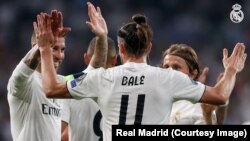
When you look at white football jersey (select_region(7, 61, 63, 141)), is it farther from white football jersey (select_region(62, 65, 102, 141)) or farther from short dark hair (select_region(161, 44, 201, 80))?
short dark hair (select_region(161, 44, 201, 80))

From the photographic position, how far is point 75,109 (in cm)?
600

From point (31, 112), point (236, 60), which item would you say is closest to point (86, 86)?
point (31, 112)

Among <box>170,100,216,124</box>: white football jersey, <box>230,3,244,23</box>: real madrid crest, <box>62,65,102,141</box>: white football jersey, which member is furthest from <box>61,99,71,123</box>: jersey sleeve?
<box>230,3,244,23</box>: real madrid crest

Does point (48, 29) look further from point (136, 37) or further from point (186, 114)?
point (186, 114)

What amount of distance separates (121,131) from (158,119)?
0.87 ft

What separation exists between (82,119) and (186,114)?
3.05ft

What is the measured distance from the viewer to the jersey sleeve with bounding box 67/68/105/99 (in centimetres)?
466

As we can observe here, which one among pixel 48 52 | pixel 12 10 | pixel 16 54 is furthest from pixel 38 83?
pixel 12 10

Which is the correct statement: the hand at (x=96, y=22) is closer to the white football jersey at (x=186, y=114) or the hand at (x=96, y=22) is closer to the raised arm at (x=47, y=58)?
the raised arm at (x=47, y=58)

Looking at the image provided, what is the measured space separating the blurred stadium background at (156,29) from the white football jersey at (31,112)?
607cm

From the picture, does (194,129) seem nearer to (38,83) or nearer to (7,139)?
(38,83)

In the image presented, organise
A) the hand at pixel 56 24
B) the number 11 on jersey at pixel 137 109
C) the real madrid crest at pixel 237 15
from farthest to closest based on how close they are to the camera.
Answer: the real madrid crest at pixel 237 15
the hand at pixel 56 24
the number 11 on jersey at pixel 137 109

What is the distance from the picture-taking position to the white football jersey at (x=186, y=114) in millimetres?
5984

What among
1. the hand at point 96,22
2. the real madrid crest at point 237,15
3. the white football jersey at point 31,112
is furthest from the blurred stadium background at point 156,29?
the hand at point 96,22
